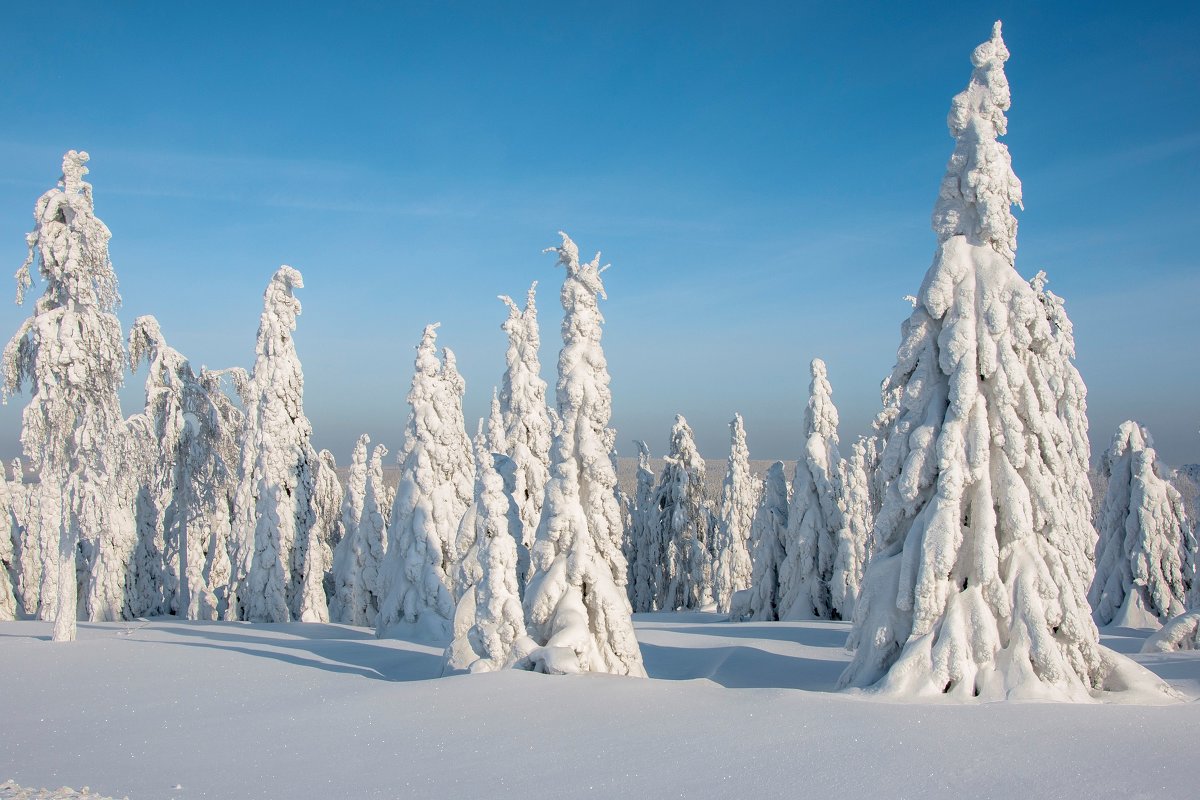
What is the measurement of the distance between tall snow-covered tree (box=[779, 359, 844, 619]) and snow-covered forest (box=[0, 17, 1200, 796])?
6.03m

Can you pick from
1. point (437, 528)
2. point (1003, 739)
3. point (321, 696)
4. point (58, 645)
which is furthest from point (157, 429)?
point (1003, 739)

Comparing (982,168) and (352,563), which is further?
(352,563)

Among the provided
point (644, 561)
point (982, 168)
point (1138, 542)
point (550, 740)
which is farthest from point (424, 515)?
point (644, 561)

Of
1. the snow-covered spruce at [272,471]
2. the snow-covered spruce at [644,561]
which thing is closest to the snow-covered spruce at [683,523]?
the snow-covered spruce at [644,561]

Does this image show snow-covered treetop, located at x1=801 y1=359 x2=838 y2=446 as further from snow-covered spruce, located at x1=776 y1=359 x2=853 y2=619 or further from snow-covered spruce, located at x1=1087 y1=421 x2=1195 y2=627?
snow-covered spruce, located at x1=1087 y1=421 x2=1195 y2=627

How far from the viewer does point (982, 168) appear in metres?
13.4

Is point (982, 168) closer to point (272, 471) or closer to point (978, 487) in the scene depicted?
point (978, 487)

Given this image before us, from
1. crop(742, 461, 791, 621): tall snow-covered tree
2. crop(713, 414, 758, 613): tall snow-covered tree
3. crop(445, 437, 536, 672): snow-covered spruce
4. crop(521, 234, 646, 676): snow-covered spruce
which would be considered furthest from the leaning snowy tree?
crop(713, 414, 758, 613): tall snow-covered tree

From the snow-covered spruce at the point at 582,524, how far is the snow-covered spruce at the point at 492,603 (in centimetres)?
38

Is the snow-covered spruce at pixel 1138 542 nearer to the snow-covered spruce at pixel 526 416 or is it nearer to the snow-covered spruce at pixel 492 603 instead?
the snow-covered spruce at pixel 526 416

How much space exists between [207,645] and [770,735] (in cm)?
1433

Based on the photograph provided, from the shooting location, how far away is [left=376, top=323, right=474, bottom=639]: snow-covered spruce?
24969mm

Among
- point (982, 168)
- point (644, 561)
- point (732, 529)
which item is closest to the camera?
point (982, 168)

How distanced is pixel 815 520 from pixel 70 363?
899 inches
